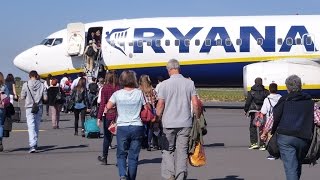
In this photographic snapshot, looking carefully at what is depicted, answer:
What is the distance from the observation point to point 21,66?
2903 centimetres

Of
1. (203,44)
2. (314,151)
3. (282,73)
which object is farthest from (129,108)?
(203,44)

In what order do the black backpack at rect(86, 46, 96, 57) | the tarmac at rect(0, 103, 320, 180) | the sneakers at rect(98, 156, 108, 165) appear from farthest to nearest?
the black backpack at rect(86, 46, 96, 57) < the sneakers at rect(98, 156, 108, 165) < the tarmac at rect(0, 103, 320, 180)

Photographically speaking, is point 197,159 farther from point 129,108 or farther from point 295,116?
point 295,116

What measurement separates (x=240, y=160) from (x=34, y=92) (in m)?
4.65

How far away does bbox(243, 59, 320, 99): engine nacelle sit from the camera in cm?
2361

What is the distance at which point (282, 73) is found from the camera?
23625mm

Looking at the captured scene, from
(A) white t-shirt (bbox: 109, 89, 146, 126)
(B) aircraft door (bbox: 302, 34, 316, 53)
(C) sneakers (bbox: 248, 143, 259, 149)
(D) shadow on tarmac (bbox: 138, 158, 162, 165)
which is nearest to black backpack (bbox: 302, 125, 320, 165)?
(A) white t-shirt (bbox: 109, 89, 146, 126)

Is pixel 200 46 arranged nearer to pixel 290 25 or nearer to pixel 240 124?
pixel 290 25

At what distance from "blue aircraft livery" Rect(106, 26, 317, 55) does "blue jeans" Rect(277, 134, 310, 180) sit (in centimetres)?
1909

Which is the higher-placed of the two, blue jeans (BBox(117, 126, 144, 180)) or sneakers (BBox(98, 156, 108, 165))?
blue jeans (BBox(117, 126, 144, 180))

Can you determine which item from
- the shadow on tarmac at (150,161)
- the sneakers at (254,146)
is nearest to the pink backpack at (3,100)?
the shadow on tarmac at (150,161)

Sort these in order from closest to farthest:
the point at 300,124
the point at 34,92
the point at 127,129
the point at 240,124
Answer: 1. the point at 300,124
2. the point at 127,129
3. the point at 34,92
4. the point at 240,124

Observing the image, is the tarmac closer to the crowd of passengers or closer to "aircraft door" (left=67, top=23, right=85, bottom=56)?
the crowd of passengers

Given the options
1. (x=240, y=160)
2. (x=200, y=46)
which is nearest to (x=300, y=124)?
(x=240, y=160)
